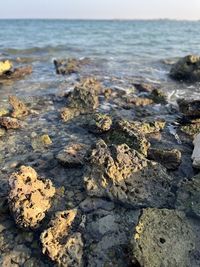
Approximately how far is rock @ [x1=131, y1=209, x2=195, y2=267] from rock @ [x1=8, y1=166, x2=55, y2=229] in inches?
56.3

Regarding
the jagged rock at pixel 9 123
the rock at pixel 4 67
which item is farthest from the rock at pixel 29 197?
the rock at pixel 4 67

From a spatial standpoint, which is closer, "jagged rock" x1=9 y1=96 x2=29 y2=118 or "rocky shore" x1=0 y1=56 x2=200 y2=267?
"rocky shore" x1=0 y1=56 x2=200 y2=267

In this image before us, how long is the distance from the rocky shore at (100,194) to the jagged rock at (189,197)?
13mm

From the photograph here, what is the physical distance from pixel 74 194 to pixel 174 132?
328 centimetres

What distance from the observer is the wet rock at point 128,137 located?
22.0 ft

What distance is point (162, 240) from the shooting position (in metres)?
4.47

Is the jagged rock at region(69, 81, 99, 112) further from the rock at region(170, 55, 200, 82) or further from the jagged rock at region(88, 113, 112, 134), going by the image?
the rock at region(170, 55, 200, 82)

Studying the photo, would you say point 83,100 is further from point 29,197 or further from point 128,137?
point 29,197

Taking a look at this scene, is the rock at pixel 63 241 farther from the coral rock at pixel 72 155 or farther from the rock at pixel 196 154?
the rock at pixel 196 154

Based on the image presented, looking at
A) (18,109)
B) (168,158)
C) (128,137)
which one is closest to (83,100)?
(18,109)

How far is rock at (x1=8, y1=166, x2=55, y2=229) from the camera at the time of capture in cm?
499

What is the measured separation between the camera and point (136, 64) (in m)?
17.8

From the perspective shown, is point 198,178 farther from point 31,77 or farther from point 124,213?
point 31,77

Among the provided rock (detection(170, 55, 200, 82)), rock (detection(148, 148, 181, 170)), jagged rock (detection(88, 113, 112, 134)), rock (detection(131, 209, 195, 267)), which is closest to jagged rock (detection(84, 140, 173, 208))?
rock (detection(148, 148, 181, 170))
